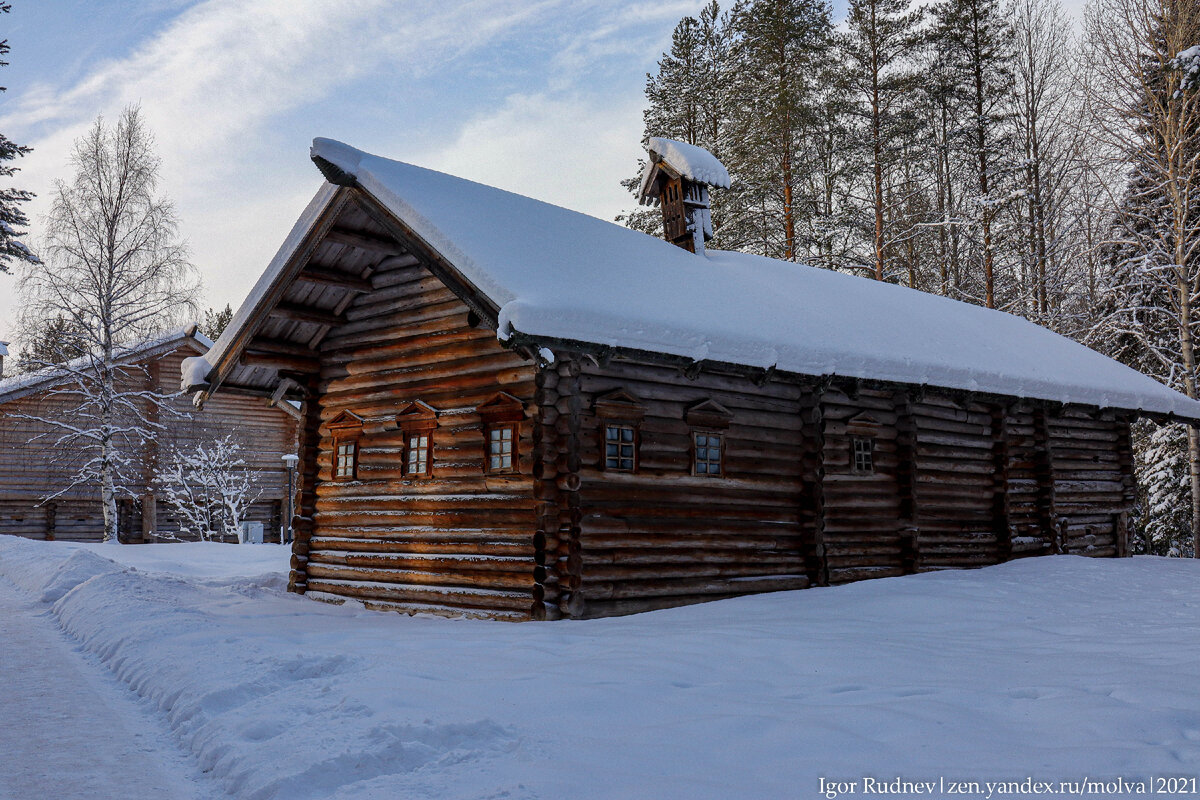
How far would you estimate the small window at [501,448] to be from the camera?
1009 cm

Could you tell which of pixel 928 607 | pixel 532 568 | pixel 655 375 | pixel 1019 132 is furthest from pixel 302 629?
pixel 1019 132

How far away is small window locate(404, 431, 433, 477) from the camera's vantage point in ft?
36.6

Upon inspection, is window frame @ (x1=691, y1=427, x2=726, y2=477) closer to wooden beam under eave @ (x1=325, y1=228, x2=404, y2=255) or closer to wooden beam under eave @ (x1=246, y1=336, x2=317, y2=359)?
wooden beam under eave @ (x1=325, y1=228, x2=404, y2=255)

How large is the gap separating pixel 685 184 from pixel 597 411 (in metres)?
7.52

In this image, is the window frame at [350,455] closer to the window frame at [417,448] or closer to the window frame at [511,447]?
the window frame at [417,448]

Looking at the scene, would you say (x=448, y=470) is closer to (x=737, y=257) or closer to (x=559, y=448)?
(x=559, y=448)

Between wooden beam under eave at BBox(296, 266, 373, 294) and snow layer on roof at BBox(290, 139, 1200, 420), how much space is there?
5.78 ft

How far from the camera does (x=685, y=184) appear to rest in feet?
52.4

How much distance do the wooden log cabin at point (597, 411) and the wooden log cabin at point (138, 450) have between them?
13162 mm

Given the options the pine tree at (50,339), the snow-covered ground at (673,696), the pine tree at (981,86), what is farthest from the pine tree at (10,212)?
the pine tree at (981,86)

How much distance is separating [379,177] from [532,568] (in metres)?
5.13

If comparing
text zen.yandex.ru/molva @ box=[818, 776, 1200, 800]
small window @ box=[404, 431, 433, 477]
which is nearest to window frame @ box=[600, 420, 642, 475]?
Answer: small window @ box=[404, 431, 433, 477]

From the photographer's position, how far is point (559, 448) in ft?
31.4

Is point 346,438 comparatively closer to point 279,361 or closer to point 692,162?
point 279,361
